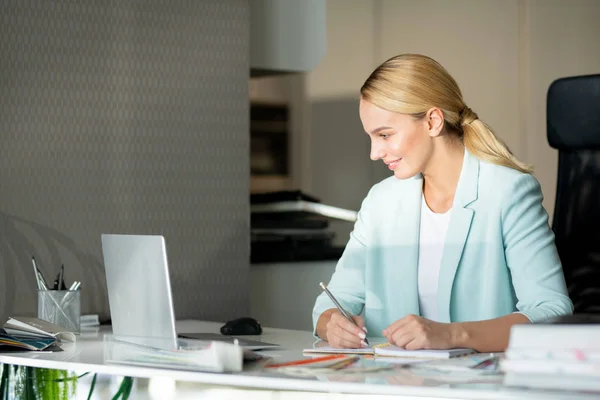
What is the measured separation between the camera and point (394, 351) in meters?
1.46

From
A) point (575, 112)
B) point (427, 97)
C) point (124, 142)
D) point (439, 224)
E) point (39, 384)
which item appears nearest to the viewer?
point (39, 384)

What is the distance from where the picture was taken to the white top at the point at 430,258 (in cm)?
194

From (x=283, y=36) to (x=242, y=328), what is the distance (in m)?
1.08

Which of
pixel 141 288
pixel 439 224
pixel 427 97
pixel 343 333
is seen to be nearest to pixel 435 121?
pixel 427 97

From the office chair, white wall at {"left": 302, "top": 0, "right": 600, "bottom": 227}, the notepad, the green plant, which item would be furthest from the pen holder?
white wall at {"left": 302, "top": 0, "right": 600, "bottom": 227}

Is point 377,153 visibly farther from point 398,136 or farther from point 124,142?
point 124,142

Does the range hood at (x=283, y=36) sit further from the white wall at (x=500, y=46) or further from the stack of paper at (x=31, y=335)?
the white wall at (x=500, y=46)

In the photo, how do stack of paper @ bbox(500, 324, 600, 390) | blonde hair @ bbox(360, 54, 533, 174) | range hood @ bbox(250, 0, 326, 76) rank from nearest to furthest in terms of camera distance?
stack of paper @ bbox(500, 324, 600, 390), blonde hair @ bbox(360, 54, 533, 174), range hood @ bbox(250, 0, 326, 76)

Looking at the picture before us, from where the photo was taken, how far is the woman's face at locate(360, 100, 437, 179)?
186 cm

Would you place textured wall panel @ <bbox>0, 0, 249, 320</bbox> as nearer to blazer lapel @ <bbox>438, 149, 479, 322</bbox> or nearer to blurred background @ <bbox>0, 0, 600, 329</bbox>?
blurred background @ <bbox>0, 0, 600, 329</bbox>

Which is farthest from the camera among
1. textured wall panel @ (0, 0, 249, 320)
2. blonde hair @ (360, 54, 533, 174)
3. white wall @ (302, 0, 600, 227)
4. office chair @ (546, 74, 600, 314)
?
white wall @ (302, 0, 600, 227)

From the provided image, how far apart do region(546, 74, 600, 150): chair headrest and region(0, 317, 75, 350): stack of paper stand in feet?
4.04

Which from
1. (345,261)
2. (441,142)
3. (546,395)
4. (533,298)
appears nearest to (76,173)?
(345,261)

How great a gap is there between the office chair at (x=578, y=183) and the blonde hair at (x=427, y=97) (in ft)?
0.92
